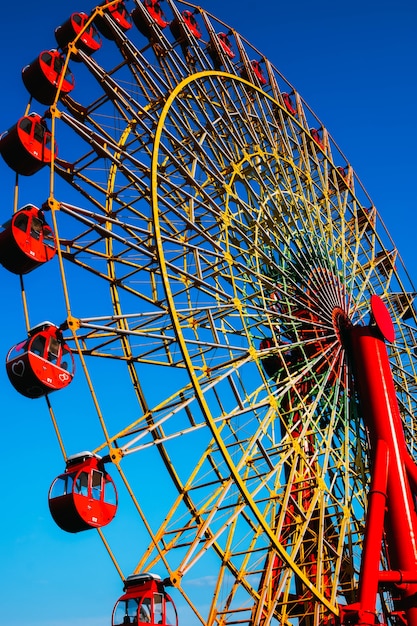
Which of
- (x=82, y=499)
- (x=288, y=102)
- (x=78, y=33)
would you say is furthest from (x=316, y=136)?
(x=82, y=499)

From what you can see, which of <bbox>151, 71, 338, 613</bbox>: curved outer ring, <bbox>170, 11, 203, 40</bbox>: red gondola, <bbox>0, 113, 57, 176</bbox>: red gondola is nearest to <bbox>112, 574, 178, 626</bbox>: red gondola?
<bbox>151, 71, 338, 613</bbox>: curved outer ring

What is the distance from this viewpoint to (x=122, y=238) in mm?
13031

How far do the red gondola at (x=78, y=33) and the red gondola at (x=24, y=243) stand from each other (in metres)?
4.42

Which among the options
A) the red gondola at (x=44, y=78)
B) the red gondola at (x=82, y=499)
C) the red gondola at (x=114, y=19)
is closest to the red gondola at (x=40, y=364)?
the red gondola at (x=82, y=499)

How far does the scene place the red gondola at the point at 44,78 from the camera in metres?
14.2

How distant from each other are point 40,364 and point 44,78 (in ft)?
20.7

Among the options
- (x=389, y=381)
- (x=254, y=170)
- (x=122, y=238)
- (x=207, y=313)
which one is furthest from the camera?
(x=254, y=170)

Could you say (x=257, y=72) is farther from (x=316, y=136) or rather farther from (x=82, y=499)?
(x=82, y=499)

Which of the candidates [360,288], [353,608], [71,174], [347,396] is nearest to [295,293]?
[347,396]

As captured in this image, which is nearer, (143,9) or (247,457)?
(247,457)

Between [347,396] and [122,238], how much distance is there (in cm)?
678

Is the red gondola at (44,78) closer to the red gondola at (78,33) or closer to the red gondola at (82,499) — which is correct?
the red gondola at (78,33)

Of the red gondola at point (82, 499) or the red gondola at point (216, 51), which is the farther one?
the red gondola at point (216, 51)

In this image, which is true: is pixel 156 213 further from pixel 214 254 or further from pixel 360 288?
pixel 360 288
